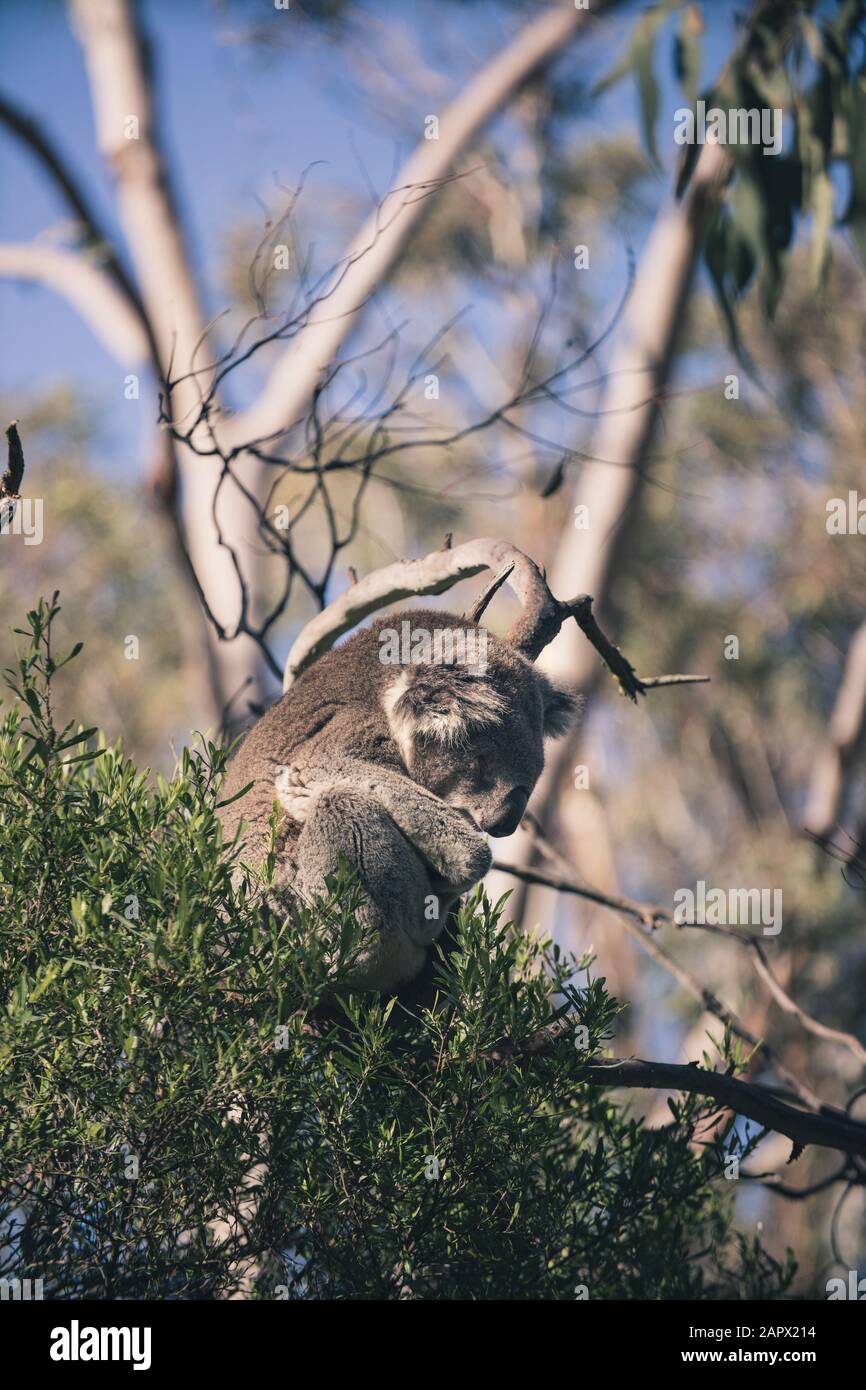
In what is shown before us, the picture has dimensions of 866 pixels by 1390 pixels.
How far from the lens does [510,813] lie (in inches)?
132

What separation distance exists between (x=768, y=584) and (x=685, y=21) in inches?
406

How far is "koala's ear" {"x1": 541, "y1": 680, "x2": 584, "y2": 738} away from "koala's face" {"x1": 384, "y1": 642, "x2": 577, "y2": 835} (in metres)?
0.34

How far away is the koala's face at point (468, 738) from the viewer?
331 cm

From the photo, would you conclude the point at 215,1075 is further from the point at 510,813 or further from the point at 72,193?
the point at 72,193

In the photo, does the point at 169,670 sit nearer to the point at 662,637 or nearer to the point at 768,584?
the point at 662,637

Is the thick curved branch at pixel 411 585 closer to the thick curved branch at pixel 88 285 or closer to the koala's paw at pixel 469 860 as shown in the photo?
the koala's paw at pixel 469 860

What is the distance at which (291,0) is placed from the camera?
1209 cm

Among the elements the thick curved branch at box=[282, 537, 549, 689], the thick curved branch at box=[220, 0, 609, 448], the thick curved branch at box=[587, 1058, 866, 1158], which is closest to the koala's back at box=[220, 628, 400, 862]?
the thick curved branch at box=[282, 537, 549, 689]

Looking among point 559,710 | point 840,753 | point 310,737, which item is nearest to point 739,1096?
point 559,710

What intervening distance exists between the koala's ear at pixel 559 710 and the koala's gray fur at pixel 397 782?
19cm

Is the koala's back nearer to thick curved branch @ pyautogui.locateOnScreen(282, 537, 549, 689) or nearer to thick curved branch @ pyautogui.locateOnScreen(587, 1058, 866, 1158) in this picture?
thick curved branch @ pyautogui.locateOnScreen(282, 537, 549, 689)

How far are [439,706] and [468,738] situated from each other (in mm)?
113

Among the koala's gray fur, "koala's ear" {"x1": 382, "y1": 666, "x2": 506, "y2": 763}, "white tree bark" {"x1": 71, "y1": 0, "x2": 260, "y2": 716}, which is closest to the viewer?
the koala's gray fur

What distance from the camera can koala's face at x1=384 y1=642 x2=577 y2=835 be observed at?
3.31 metres
